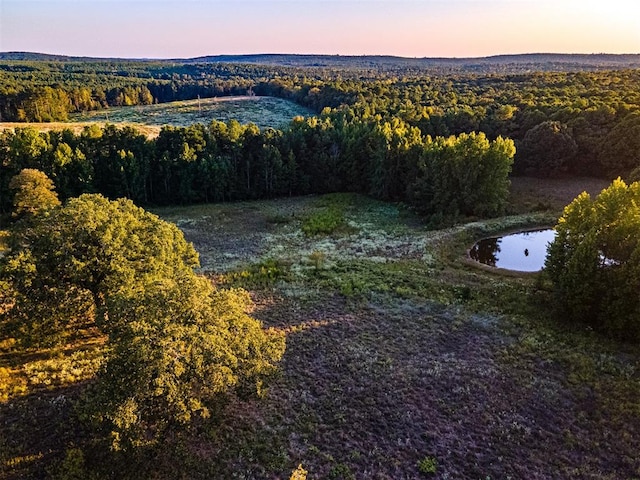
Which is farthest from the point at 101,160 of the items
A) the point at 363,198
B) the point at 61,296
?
the point at 61,296

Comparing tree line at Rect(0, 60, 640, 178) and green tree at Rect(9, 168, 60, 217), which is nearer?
green tree at Rect(9, 168, 60, 217)

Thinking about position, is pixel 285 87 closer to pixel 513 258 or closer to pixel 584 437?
pixel 513 258

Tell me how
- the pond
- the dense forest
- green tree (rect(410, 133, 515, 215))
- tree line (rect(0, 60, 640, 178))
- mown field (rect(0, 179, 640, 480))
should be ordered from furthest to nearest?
tree line (rect(0, 60, 640, 178)) → the dense forest → green tree (rect(410, 133, 515, 215)) → the pond → mown field (rect(0, 179, 640, 480))

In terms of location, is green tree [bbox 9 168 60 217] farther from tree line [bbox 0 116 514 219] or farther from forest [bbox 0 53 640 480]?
tree line [bbox 0 116 514 219]

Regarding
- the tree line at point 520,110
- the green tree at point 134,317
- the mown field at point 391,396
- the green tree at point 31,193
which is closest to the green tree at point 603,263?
the mown field at point 391,396

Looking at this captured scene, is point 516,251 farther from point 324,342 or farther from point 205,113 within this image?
point 205,113

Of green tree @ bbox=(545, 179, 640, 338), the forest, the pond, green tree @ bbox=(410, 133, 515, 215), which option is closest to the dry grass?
the forest
